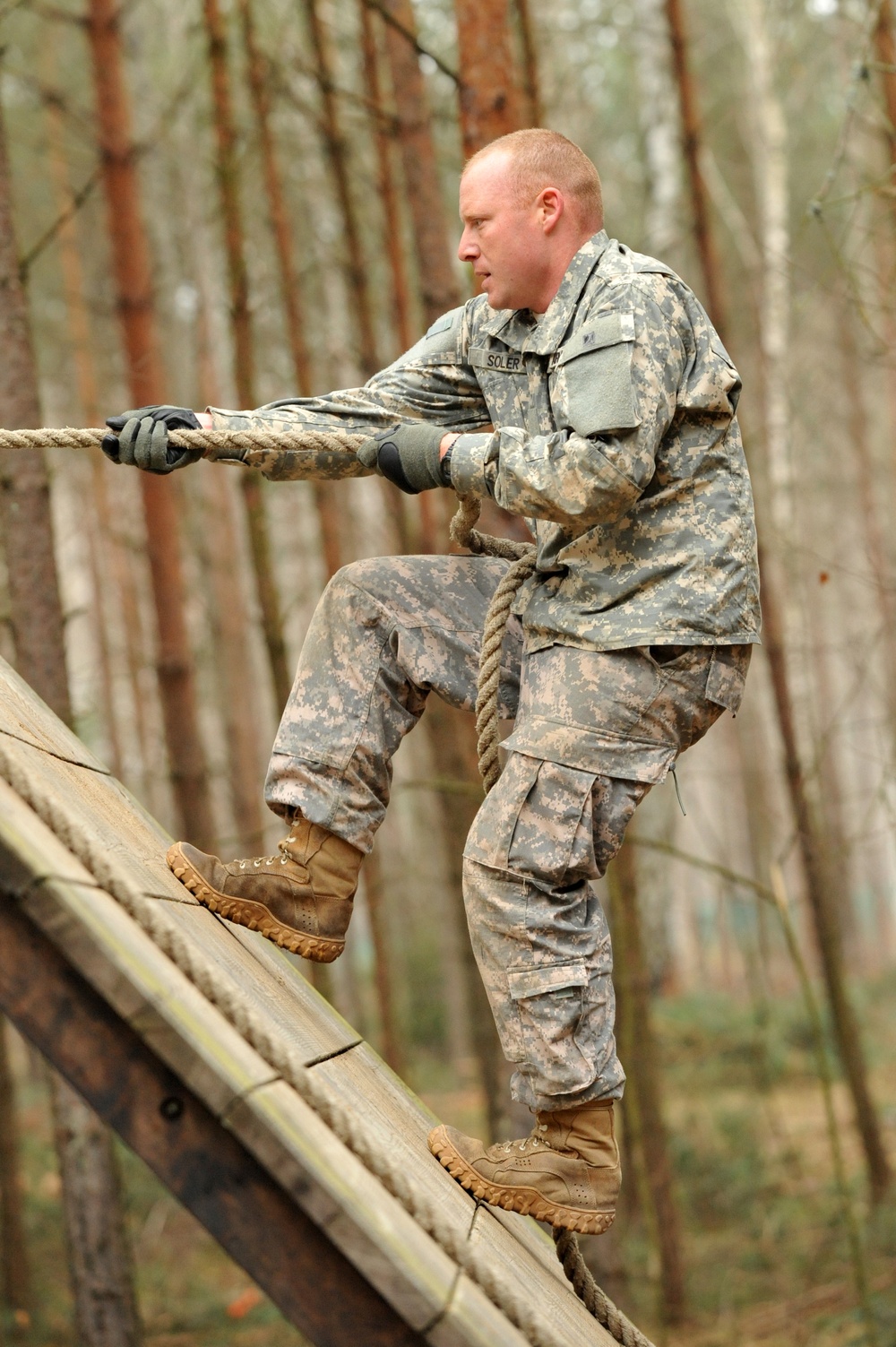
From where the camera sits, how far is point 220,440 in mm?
2818

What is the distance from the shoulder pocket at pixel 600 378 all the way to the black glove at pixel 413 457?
27 centimetres

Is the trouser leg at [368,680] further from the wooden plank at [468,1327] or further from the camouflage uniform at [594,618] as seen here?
the wooden plank at [468,1327]

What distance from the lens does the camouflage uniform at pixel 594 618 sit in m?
2.59

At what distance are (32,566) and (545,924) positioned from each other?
258cm

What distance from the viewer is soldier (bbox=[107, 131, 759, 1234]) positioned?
2.63 metres

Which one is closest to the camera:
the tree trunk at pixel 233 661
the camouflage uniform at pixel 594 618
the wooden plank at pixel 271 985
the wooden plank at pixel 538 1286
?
the wooden plank at pixel 538 1286

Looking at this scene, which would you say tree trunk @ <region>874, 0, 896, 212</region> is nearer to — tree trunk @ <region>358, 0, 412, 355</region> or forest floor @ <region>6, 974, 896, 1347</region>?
tree trunk @ <region>358, 0, 412, 355</region>

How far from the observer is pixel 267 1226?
73.2 inches

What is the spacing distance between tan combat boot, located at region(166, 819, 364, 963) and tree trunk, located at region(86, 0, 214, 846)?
14.3 feet

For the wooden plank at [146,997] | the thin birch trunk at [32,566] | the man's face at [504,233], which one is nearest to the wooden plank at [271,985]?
the wooden plank at [146,997]

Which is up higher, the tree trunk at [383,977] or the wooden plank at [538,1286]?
the wooden plank at [538,1286]

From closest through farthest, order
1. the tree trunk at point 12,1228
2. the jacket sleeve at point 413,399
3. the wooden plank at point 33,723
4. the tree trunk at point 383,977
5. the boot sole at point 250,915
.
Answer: the wooden plank at point 33,723
the boot sole at point 250,915
the jacket sleeve at point 413,399
the tree trunk at point 12,1228
the tree trunk at point 383,977

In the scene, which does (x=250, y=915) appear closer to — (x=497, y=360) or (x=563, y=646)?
(x=563, y=646)

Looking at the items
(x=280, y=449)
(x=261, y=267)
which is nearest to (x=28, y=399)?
(x=280, y=449)
